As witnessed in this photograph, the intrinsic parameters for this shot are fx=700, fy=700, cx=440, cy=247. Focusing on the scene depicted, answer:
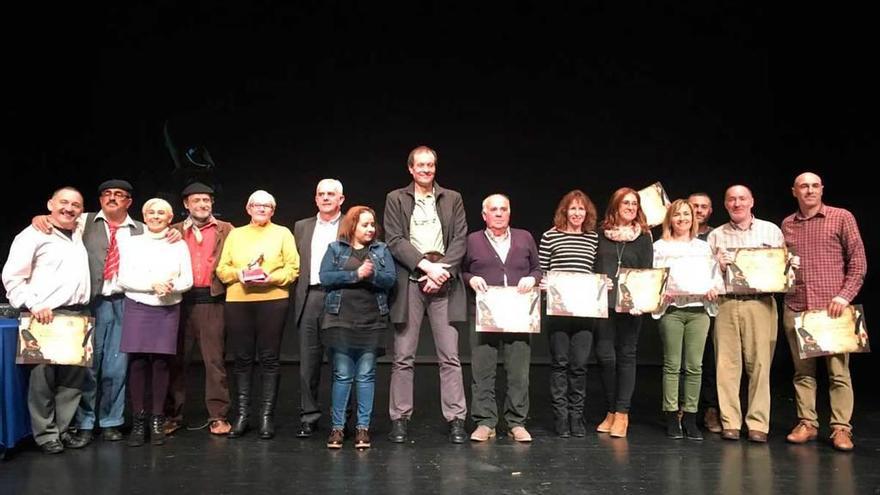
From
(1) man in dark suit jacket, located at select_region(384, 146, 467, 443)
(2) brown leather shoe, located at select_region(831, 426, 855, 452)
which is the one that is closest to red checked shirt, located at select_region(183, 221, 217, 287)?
(1) man in dark suit jacket, located at select_region(384, 146, 467, 443)

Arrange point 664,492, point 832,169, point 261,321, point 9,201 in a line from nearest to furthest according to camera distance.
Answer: point 664,492, point 261,321, point 9,201, point 832,169

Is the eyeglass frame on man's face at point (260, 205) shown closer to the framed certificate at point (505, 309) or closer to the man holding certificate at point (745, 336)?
the framed certificate at point (505, 309)

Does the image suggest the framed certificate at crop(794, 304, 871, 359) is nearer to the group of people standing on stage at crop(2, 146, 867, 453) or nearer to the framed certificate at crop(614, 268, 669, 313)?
the group of people standing on stage at crop(2, 146, 867, 453)

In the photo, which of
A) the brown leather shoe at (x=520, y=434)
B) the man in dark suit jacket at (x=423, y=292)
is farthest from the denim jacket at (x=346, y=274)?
the brown leather shoe at (x=520, y=434)

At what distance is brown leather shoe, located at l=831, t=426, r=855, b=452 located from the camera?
3697 millimetres

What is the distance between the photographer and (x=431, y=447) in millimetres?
3742

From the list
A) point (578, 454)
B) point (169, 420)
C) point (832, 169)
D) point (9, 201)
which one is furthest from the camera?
point (832, 169)

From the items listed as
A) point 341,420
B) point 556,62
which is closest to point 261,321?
point 341,420

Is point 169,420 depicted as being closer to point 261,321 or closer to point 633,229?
point 261,321

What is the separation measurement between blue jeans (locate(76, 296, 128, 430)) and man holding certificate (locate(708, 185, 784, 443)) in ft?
11.0

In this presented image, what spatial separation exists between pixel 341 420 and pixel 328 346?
407mm

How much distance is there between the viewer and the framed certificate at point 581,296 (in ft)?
12.3

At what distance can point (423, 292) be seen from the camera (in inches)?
152

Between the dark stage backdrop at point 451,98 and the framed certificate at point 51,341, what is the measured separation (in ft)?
10.3
